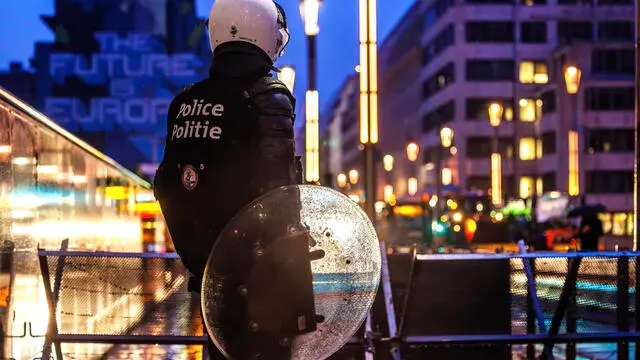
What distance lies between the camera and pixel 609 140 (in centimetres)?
7731

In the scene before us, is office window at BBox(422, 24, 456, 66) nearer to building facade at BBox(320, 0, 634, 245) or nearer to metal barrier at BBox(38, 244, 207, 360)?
building facade at BBox(320, 0, 634, 245)

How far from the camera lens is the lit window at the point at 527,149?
83.5 meters

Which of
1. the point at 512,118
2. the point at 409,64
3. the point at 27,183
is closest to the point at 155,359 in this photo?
the point at 27,183

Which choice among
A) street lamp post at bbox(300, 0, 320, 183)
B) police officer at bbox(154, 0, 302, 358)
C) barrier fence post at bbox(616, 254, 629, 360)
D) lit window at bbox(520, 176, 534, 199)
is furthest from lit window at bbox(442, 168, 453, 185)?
police officer at bbox(154, 0, 302, 358)

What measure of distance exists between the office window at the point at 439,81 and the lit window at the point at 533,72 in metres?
5.65

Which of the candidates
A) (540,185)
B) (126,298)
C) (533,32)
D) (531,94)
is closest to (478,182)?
(540,185)

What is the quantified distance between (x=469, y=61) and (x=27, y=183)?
79.6 m

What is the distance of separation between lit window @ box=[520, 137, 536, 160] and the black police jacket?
80.8 m

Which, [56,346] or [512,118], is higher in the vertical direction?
[512,118]

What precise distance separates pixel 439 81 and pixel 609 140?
19.2 meters

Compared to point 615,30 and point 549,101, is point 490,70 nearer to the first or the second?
point 549,101

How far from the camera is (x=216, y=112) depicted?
13.7 feet

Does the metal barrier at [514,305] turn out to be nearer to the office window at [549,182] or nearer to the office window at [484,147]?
the office window at [549,182]

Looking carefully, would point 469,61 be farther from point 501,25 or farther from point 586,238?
point 586,238
